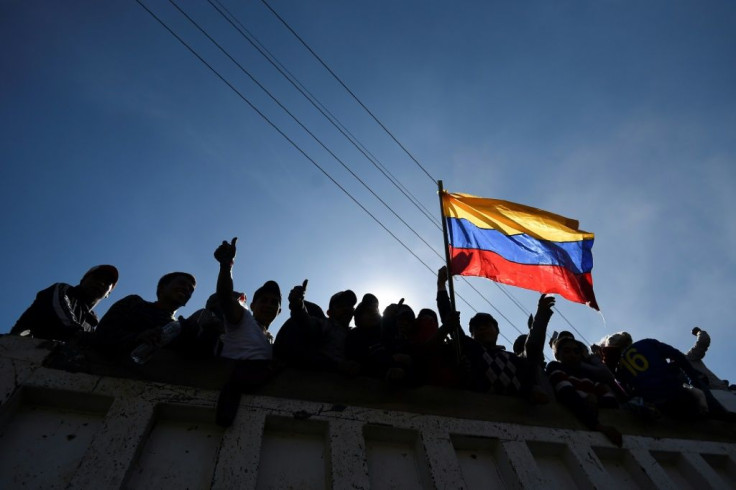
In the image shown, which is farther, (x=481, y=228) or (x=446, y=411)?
(x=481, y=228)

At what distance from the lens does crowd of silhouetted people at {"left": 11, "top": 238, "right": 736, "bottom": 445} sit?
11.0 ft

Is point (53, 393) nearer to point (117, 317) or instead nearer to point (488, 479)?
point (117, 317)

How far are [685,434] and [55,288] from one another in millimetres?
7121

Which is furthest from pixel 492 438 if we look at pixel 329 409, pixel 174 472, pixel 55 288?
pixel 55 288

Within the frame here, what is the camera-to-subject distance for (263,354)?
144 inches

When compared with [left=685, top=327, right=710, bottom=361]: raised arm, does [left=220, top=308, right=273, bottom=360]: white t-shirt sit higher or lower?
lower

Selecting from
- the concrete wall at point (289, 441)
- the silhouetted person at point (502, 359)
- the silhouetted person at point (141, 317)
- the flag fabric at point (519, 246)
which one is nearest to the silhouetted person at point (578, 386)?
the concrete wall at point (289, 441)

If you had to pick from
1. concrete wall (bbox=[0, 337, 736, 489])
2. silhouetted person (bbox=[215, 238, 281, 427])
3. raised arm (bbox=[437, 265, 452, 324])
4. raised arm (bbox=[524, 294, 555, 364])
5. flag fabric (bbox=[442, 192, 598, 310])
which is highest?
flag fabric (bbox=[442, 192, 598, 310])

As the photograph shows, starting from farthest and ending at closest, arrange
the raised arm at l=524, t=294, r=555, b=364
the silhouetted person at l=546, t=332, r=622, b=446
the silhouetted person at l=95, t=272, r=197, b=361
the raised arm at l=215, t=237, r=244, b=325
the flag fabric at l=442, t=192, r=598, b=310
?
the flag fabric at l=442, t=192, r=598, b=310, the raised arm at l=524, t=294, r=555, b=364, the silhouetted person at l=546, t=332, r=622, b=446, the raised arm at l=215, t=237, r=244, b=325, the silhouetted person at l=95, t=272, r=197, b=361

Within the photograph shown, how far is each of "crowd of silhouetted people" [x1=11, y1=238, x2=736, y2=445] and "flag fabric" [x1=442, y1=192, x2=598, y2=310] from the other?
73 centimetres

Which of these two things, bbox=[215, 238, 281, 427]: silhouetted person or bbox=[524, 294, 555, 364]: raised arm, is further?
bbox=[524, 294, 555, 364]: raised arm

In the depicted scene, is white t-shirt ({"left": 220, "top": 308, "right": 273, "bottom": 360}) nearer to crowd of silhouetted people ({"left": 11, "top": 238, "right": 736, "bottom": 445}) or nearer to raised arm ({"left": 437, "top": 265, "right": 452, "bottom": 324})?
crowd of silhouetted people ({"left": 11, "top": 238, "right": 736, "bottom": 445})

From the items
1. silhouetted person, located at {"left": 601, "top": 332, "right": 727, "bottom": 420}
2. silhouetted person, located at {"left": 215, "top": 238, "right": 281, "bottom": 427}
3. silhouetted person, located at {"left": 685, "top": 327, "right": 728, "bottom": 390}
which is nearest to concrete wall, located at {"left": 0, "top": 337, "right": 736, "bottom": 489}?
silhouetted person, located at {"left": 215, "top": 238, "right": 281, "bottom": 427}

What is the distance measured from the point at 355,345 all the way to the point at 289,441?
53.4 inches
